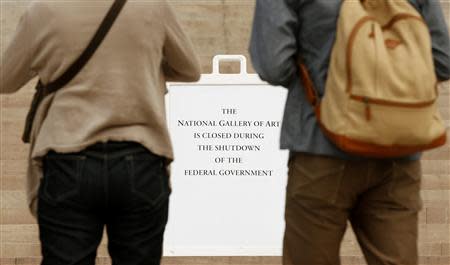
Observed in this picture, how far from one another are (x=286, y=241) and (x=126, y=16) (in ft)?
2.30

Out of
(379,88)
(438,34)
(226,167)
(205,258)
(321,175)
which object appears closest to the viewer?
(379,88)

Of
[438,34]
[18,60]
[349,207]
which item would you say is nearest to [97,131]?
[18,60]

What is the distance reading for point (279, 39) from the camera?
206cm

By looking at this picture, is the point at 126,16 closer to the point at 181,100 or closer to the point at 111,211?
the point at 111,211

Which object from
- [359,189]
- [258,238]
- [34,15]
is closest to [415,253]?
[359,189]

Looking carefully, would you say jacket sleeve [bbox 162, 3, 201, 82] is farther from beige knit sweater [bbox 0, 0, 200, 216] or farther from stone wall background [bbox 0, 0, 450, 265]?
stone wall background [bbox 0, 0, 450, 265]

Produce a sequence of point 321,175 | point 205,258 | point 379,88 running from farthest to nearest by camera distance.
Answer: point 205,258, point 321,175, point 379,88

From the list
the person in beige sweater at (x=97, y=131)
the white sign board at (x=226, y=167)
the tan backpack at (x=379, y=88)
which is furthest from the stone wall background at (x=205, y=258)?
the tan backpack at (x=379, y=88)

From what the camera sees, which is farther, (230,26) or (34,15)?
(230,26)

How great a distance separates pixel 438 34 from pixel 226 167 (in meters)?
2.14

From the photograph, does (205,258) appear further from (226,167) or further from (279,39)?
(279,39)

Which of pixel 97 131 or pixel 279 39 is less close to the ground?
pixel 279 39

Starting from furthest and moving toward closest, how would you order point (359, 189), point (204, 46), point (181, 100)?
point (204, 46)
point (181, 100)
point (359, 189)

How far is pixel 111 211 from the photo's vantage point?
2113 millimetres
